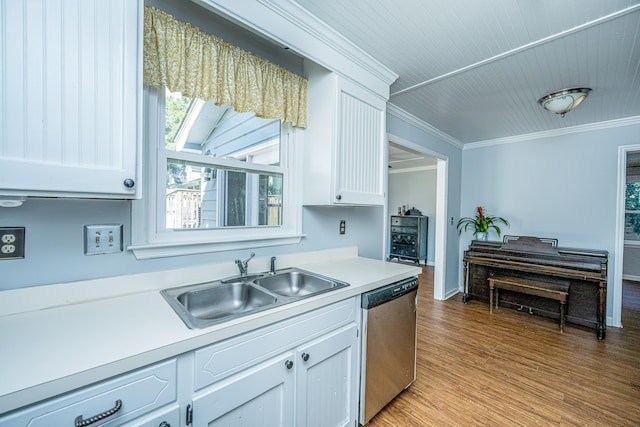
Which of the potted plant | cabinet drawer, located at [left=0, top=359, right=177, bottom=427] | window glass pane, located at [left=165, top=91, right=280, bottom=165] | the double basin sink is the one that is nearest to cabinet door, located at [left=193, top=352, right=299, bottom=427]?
cabinet drawer, located at [left=0, top=359, right=177, bottom=427]

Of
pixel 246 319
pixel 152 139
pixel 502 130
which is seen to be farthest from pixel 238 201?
pixel 502 130

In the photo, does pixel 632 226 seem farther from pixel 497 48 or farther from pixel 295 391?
pixel 295 391

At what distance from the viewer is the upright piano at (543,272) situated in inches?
116

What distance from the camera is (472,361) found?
2369 mm

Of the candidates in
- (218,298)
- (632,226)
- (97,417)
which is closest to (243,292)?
(218,298)

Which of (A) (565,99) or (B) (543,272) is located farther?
(B) (543,272)

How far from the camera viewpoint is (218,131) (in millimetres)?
1657

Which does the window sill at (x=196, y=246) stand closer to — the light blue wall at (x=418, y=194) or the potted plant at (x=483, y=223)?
the potted plant at (x=483, y=223)

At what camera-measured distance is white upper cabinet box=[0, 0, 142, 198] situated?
0.80 metres

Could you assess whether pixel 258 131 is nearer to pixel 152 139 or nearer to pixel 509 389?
pixel 152 139

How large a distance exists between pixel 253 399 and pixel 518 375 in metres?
2.24

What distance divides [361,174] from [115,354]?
5.51ft

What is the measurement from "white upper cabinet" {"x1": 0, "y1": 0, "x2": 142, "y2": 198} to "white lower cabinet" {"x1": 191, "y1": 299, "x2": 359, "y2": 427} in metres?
0.73

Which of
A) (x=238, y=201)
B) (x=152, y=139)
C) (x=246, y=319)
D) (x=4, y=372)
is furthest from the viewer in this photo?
(x=238, y=201)
